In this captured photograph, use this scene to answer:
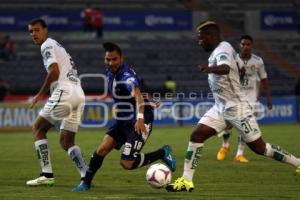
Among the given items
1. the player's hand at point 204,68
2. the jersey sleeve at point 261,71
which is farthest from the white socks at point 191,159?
the jersey sleeve at point 261,71

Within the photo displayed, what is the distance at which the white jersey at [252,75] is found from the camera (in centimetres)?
1712

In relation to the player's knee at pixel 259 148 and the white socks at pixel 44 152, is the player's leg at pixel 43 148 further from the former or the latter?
the player's knee at pixel 259 148

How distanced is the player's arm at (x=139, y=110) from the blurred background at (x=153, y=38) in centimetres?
2086

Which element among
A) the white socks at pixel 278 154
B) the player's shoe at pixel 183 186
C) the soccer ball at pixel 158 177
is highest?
the white socks at pixel 278 154

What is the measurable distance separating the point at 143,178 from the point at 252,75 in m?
4.46

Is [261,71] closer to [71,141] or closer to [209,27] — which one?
[71,141]

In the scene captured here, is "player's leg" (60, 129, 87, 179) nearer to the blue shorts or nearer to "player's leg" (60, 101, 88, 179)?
"player's leg" (60, 101, 88, 179)

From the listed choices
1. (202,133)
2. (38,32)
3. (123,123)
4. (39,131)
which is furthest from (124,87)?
(38,32)

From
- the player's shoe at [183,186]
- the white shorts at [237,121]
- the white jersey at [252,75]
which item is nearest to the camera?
the player's shoe at [183,186]

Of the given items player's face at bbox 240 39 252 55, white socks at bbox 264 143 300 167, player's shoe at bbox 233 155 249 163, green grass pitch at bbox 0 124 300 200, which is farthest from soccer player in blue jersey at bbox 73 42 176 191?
player's shoe at bbox 233 155 249 163

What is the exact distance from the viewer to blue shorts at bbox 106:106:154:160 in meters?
12.1

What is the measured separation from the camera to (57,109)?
42.1ft

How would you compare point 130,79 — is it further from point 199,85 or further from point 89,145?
point 199,85

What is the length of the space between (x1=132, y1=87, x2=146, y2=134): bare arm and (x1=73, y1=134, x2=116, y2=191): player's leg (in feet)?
2.18
